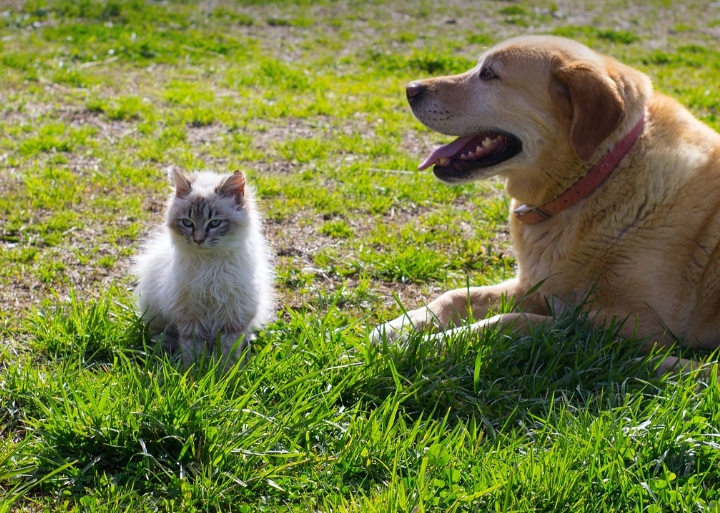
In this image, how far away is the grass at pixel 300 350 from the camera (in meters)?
2.62

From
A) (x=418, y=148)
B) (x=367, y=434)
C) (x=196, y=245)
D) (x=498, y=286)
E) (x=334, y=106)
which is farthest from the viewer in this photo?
(x=334, y=106)

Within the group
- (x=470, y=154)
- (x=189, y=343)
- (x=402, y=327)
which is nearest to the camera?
(x=189, y=343)

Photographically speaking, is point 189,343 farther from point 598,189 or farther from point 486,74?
point 598,189

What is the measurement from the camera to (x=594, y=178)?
3.71 m

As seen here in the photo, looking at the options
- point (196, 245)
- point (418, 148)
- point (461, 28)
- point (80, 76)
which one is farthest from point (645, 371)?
point (461, 28)

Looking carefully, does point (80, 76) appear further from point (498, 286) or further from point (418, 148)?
point (498, 286)

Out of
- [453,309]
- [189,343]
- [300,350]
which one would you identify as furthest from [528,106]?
[189,343]

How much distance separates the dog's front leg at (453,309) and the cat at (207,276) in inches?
26.0

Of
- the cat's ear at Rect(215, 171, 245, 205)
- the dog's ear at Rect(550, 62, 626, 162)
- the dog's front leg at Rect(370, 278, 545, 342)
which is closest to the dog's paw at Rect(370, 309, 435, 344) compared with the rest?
the dog's front leg at Rect(370, 278, 545, 342)

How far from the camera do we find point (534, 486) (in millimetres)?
2547

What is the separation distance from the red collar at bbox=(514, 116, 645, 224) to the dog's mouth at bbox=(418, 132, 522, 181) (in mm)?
356

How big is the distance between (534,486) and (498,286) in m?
1.73

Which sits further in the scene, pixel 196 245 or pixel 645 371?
pixel 196 245

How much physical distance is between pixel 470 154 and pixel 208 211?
4.79 ft
